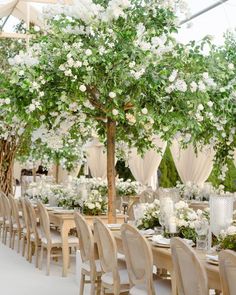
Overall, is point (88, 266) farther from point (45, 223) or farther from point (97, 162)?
point (97, 162)

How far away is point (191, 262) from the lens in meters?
3.53

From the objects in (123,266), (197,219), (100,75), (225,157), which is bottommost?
(123,266)

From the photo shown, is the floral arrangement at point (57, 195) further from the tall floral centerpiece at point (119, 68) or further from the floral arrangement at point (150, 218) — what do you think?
the floral arrangement at point (150, 218)

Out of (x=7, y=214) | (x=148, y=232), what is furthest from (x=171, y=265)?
(x=7, y=214)

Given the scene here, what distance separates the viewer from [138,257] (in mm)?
4277

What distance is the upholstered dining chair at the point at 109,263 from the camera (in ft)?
14.9

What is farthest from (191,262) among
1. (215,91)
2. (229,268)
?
(215,91)

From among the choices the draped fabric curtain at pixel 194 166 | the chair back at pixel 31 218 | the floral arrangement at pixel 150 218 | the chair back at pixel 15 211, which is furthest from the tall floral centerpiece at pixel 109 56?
the draped fabric curtain at pixel 194 166

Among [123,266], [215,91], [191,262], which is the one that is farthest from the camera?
[215,91]

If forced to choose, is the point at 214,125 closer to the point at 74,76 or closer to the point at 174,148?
the point at 74,76

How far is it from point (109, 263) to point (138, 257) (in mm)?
521

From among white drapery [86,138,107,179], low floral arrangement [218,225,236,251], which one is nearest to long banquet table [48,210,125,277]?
low floral arrangement [218,225,236,251]

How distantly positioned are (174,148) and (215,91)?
7.12 meters

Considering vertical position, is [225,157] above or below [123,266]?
above
